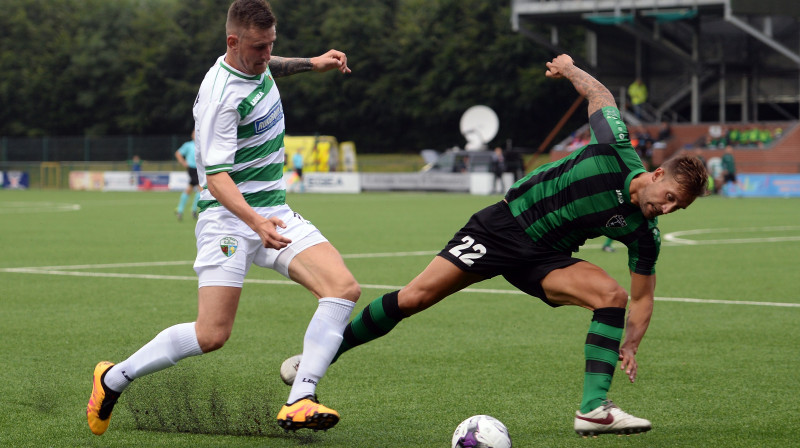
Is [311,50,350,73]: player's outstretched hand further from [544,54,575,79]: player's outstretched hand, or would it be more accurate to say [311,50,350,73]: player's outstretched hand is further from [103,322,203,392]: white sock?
[103,322,203,392]: white sock

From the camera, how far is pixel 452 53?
6512 cm

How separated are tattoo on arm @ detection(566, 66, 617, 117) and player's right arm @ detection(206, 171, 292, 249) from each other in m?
1.88

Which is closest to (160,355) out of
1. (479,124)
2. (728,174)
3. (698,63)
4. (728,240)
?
(728,240)

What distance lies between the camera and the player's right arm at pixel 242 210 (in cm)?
478

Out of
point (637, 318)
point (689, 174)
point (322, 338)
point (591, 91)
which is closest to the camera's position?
point (689, 174)

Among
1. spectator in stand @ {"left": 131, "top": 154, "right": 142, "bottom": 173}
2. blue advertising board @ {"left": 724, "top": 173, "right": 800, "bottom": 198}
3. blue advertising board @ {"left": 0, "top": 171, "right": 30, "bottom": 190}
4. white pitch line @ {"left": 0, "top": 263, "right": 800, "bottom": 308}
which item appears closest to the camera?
white pitch line @ {"left": 0, "top": 263, "right": 800, "bottom": 308}

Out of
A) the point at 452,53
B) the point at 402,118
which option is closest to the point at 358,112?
the point at 402,118

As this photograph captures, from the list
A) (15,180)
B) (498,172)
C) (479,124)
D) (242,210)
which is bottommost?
(15,180)

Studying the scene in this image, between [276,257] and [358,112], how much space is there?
6525 cm

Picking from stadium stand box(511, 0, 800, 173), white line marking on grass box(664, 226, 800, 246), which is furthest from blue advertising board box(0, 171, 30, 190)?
white line marking on grass box(664, 226, 800, 246)

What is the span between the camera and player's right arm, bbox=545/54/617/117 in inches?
223

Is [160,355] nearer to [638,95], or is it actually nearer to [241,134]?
[241,134]

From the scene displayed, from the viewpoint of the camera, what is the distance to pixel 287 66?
6.09m

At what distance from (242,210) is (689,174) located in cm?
209
